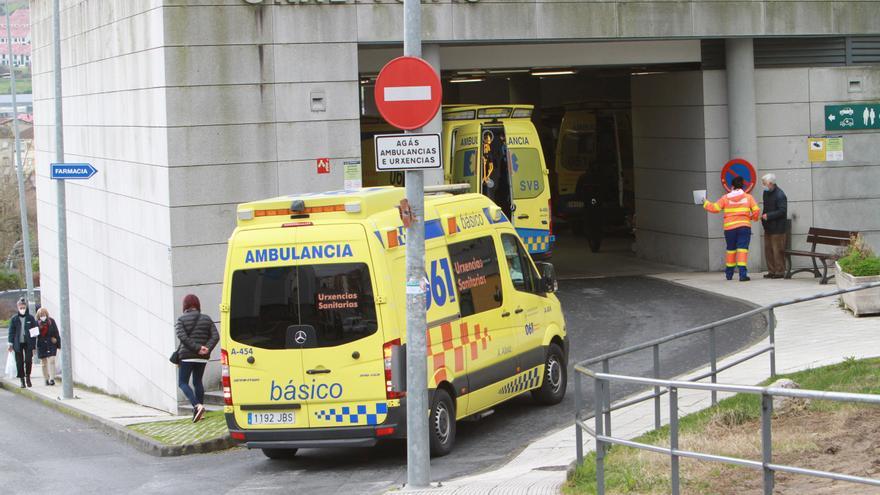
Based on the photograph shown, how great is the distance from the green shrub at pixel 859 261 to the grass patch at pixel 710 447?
355 inches

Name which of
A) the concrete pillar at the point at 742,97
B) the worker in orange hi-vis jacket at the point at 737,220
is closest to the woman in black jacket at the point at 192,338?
the worker in orange hi-vis jacket at the point at 737,220

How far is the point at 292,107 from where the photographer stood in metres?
18.9

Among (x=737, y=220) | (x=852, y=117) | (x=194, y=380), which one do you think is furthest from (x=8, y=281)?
(x=194, y=380)

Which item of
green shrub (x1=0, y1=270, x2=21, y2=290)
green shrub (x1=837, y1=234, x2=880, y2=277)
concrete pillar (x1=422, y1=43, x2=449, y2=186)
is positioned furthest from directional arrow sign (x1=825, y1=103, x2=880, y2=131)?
green shrub (x1=0, y1=270, x2=21, y2=290)

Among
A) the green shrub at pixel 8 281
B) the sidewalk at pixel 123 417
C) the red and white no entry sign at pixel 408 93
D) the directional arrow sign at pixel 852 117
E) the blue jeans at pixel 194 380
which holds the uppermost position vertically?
the directional arrow sign at pixel 852 117

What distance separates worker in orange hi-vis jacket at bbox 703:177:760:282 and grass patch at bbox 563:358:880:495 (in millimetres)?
11929

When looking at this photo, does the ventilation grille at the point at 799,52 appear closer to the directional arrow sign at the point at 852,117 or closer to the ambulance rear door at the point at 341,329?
the directional arrow sign at the point at 852,117

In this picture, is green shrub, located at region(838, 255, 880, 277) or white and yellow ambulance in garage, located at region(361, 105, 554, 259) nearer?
green shrub, located at region(838, 255, 880, 277)

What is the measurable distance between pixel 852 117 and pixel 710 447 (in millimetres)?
16222

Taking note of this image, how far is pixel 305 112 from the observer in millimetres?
18922

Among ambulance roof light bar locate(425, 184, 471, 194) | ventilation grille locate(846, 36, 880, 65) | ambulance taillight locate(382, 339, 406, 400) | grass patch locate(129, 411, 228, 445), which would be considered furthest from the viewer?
ventilation grille locate(846, 36, 880, 65)

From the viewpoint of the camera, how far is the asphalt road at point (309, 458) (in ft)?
39.2

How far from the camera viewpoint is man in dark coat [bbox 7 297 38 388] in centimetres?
2750

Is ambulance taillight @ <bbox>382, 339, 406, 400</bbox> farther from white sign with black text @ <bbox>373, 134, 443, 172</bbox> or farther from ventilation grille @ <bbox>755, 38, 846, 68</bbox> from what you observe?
ventilation grille @ <bbox>755, 38, 846, 68</bbox>
